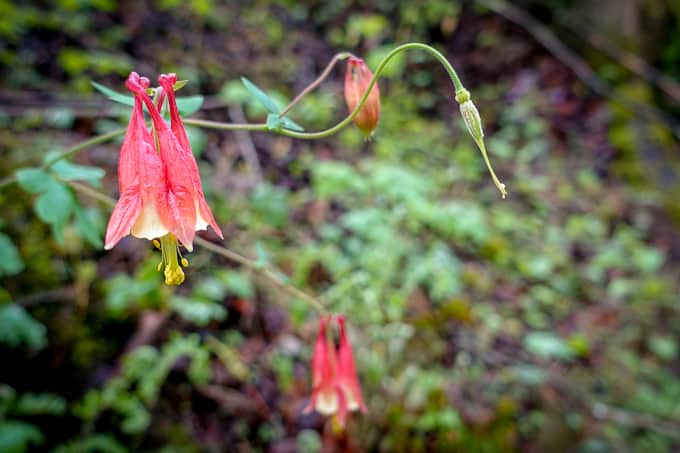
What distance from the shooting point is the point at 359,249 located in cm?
207

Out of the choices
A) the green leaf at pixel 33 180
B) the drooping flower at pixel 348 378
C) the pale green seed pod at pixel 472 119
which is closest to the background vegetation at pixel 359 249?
the green leaf at pixel 33 180

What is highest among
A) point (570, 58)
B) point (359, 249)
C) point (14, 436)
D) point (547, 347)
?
point (570, 58)

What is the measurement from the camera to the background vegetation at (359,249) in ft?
4.89

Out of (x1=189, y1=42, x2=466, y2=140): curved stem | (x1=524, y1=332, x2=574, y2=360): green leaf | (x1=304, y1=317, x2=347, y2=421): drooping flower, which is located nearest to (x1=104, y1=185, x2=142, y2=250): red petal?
(x1=189, y1=42, x2=466, y2=140): curved stem

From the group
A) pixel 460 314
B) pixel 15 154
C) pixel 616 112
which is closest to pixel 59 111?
pixel 15 154

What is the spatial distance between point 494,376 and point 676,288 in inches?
56.3

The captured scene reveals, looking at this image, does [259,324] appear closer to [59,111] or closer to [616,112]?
[59,111]

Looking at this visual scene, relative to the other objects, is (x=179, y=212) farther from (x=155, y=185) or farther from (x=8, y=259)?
(x=8, y=259)

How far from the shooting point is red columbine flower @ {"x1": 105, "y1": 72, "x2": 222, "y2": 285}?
698 millimetres

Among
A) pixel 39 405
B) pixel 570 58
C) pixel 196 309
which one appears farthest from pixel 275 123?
pixel 570 58

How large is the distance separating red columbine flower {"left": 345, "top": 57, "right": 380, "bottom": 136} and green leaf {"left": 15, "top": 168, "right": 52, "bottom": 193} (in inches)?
25.0

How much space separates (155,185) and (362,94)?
45 centimetres

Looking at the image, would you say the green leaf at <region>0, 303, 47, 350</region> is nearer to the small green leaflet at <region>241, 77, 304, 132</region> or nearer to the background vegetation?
the background vegetation

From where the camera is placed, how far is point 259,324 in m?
1.82
